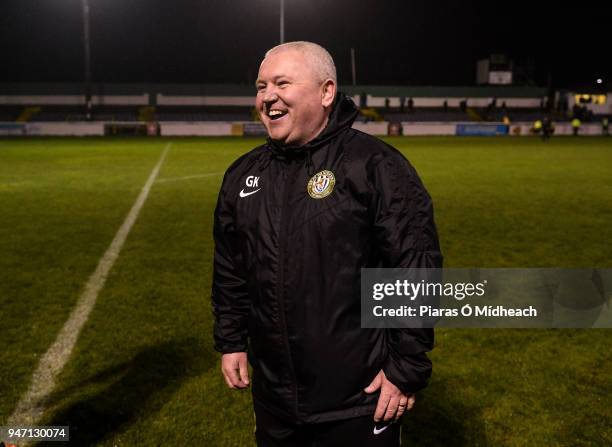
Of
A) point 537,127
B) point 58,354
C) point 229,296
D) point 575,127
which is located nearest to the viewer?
point 229,296

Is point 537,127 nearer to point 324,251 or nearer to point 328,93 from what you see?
point 328,93

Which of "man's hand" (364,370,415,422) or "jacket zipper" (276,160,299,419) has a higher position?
"jacket zipper" (276,160,299,419)

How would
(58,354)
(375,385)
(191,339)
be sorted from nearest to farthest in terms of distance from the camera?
(375,385)
(58,354)
(191,339)

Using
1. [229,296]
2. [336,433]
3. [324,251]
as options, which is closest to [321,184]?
[324,251]

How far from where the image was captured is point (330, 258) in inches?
71.6

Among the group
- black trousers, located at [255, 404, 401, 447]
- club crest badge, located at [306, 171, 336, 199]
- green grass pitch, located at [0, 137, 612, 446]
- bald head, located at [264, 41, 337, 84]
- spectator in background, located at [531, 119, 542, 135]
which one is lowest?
green grass pitch, located at [0, 137, 612, 446]

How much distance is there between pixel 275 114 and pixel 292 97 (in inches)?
3.5

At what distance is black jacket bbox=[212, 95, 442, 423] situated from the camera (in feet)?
5.88

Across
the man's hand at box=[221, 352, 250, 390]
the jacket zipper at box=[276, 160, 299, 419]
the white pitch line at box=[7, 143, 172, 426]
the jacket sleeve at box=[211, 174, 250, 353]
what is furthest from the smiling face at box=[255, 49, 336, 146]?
the white pitch line at box=[7, 143, 172, 426]

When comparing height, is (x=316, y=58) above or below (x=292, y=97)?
above

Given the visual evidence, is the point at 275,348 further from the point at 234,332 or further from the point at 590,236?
the point at 590,236

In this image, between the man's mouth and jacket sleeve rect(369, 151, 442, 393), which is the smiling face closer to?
the man's mouth

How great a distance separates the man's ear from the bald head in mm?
17

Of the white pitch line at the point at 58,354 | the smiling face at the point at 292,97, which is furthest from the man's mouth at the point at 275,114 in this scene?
the white pitch line at the point at 58,354
